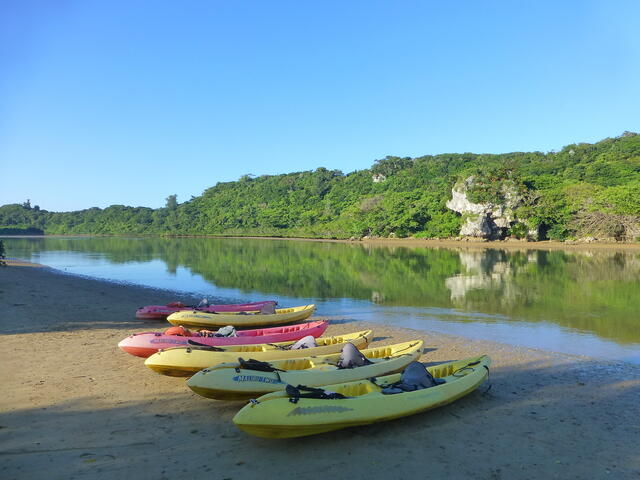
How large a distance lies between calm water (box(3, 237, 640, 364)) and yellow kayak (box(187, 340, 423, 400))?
18.9 feet

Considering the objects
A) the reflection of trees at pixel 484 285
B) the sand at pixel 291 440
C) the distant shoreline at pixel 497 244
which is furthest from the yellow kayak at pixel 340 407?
the distant shoreline at pixel 497 244

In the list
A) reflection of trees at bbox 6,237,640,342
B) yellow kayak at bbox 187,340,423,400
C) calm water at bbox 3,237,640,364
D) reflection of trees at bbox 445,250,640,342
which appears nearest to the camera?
yellow kayak at bbox 187,340,423,400

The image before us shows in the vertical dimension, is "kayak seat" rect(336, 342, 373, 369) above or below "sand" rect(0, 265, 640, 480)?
above

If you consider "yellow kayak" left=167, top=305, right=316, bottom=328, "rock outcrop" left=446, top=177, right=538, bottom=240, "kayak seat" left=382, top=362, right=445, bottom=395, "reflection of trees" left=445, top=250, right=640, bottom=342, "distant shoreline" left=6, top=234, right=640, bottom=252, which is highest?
"rock outcrop" left=446, top=177, right=538, bottom=240

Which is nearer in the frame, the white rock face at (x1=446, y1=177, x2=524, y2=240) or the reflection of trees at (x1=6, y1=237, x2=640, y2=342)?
the reflection of trees at (x1=6, y1=237, x2=640, y2=342)

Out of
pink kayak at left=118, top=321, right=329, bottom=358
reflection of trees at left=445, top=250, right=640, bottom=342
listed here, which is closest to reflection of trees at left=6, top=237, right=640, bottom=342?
reflection of trees at left=445, top=250, right=640, bottom=342

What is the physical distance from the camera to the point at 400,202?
6900 centimetres

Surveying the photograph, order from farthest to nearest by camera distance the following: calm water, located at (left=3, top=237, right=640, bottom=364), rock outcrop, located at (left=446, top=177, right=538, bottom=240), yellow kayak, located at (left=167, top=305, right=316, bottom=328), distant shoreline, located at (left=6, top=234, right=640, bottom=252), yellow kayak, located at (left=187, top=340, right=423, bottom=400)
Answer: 1. rock outcrop, located at (left=446, top=177, right=538, bottom=240)
2. distant shoreline, located at (left=6, top=234, right=640, bottom=252)
3. calm water, located at (left=3, top=237, right=640, bottom=364)
4. yellow kayak, located at (left=167, top=305, right=316, bottom=328)
5. yellow kayak, located at (left=187, top=340, right=423, bottom=400)

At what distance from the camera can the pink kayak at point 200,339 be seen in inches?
328

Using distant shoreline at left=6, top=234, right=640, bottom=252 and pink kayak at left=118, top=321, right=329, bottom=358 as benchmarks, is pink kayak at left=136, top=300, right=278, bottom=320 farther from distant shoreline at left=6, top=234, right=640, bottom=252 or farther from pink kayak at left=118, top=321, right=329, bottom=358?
distant shoreline at left=6, top=234, right=640, bottom=252

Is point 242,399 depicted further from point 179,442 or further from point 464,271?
point 464,271

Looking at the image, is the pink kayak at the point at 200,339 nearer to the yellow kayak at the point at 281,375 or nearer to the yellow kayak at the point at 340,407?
the yellow kayak at the point at 281,375

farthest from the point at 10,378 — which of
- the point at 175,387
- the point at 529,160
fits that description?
the point at 529,160

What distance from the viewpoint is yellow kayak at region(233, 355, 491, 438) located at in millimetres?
4977
